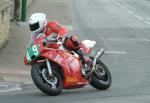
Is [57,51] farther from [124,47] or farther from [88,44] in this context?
[124,47]

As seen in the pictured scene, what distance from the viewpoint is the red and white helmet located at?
11664 millimetres

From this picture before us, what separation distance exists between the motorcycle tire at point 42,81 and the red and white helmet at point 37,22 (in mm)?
681

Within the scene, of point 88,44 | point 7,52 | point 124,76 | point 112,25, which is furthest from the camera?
point 112,25

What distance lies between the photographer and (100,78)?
12453mm

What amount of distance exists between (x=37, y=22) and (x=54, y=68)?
869mm

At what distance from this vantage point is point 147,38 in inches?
961

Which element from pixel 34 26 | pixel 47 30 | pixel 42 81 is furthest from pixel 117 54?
pixel 42 81

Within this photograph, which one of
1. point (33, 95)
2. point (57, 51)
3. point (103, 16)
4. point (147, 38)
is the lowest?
point (103, 16)

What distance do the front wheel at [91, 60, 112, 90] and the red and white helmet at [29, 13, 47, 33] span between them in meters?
1.42

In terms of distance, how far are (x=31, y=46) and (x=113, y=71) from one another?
14.2 feet

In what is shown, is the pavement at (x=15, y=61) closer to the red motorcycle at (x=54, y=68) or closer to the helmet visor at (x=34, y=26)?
the red motorcycle at (x=54, y=68)

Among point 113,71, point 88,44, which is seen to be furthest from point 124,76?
point 88,44

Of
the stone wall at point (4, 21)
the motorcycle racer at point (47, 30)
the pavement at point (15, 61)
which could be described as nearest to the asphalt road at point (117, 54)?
the pavement at point (15, 61)

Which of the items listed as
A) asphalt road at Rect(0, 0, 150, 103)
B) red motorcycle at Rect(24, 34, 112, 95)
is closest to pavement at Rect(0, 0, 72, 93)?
asphalt road at Rect(0, 0, 150, 103)
